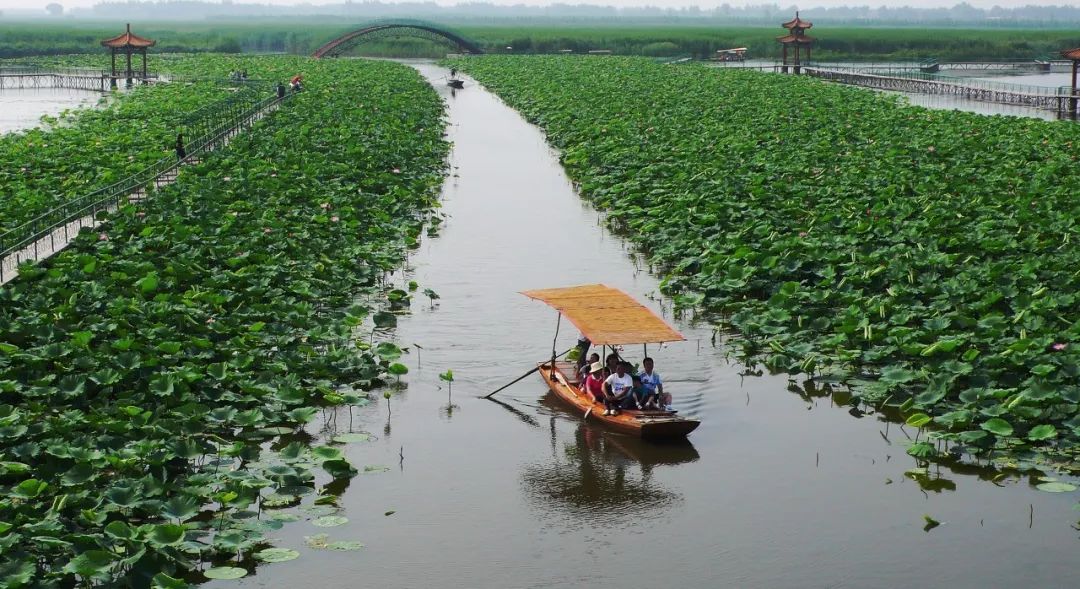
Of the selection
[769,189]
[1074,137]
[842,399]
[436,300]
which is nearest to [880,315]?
[842,399]

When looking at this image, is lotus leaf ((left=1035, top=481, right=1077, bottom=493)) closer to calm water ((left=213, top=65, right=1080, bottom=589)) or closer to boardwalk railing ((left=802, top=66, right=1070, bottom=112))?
calm water ((left=213, top=65, right=1080, bottom=589))

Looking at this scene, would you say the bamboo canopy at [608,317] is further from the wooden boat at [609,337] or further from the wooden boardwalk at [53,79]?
the wooden boardwalk at [53,79]

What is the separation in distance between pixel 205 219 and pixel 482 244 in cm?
630

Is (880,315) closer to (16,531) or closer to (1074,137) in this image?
(16,531)

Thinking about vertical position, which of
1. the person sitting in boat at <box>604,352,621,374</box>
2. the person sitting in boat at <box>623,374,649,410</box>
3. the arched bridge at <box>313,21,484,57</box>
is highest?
the arched bridge at <box>313,21,484,57</box>

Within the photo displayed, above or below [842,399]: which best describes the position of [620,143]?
above

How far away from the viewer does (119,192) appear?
26281 mm

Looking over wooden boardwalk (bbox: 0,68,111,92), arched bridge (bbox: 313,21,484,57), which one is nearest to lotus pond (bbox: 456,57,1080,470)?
wooden boardwalk (bbox: 0,68,111,92)

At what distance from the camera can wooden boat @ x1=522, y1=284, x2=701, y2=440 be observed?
1509 cm

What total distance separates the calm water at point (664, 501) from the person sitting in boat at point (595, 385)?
0.42m

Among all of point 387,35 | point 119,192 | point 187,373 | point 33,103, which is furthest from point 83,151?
point 387,35

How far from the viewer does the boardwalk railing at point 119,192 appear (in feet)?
69.1

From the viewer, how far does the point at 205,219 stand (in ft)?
79.3

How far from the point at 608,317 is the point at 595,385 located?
3.40 feet
